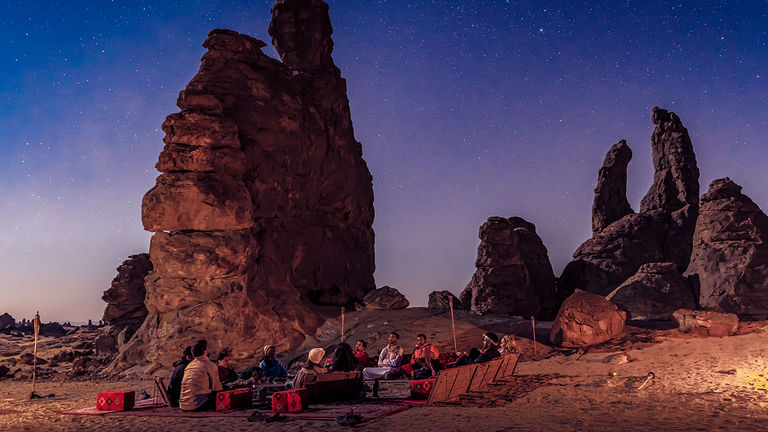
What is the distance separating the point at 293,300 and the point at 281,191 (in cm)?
617

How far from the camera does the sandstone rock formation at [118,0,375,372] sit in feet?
77.9

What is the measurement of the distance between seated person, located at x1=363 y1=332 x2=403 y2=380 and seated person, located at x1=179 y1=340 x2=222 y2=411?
4751 mm

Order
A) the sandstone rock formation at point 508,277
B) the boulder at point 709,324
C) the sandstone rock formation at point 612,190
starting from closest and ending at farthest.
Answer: the boulder at point 709,324 < the sandstone rock formation at point 508,277 < the sandstone rock formation at point 612,190

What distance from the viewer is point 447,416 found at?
30.4ft

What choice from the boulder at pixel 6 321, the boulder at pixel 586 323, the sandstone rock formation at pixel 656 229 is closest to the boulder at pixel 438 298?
the boulder at pixel 586 323

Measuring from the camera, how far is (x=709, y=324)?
666 inches

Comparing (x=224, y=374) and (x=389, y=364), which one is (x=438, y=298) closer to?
(x=389, y=364)

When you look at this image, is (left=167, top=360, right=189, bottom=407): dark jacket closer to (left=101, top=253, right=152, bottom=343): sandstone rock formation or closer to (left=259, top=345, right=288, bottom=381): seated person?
(left=259, top=345, right=288, bottom=381): seated person

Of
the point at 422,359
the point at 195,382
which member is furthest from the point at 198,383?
the point at 422,359

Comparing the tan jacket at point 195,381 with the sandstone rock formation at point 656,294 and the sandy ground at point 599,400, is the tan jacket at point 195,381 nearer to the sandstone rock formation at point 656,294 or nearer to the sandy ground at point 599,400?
the sandy ground at point 599,400

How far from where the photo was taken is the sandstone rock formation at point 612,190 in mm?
55000

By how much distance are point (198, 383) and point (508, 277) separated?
34484mm

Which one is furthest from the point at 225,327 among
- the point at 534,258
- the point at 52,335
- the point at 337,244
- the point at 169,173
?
the point at 52,335

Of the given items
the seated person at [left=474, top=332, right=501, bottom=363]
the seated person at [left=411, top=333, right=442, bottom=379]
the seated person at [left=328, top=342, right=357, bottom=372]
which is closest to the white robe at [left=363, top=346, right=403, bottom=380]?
the seated person at [left=411, top=333, right=442, bottom=379]
